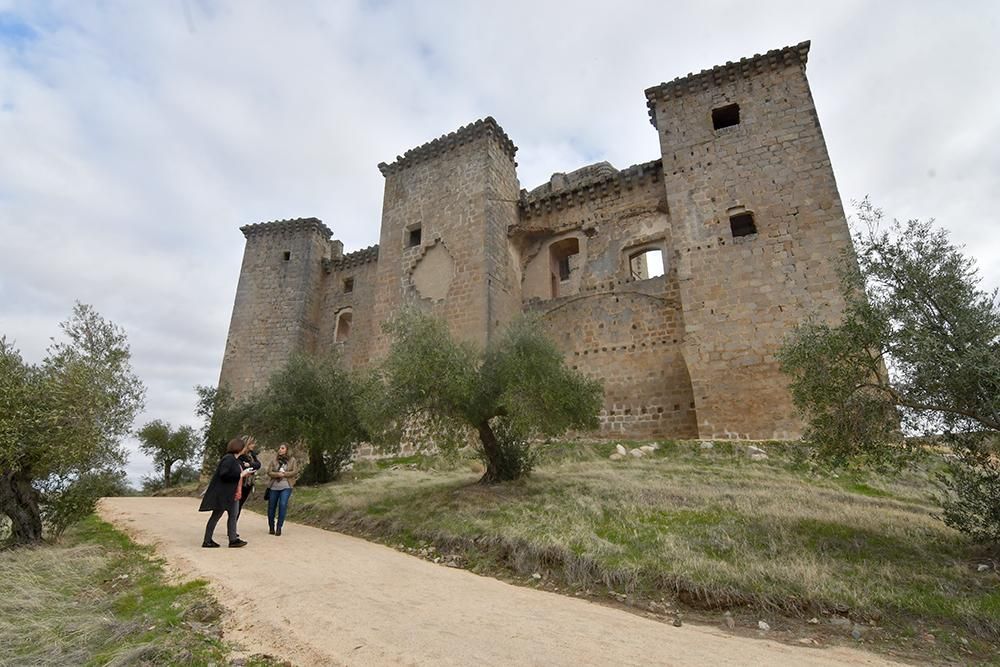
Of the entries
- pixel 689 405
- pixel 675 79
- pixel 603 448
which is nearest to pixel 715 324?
pixel 689 405

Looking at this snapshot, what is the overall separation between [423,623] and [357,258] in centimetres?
2117

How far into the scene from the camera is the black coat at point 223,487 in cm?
601

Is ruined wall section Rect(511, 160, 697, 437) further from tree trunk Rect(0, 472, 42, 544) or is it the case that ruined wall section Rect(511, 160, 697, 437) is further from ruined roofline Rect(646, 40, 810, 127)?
tree trunk Rect(0, 472, 42, 544)

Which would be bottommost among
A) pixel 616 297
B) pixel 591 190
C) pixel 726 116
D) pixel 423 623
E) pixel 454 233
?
pixel 423 623

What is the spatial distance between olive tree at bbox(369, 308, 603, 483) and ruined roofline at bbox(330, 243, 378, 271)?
565 inches

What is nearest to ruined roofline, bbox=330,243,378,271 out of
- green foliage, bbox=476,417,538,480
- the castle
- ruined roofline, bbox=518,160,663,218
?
the castle

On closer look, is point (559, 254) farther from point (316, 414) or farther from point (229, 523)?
point (229, 523)

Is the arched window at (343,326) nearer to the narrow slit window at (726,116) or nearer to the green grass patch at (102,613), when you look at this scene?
the narrow slit window at (726,116)

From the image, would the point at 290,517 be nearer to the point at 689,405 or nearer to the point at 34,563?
the point at 34,563

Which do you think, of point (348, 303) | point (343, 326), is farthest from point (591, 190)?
point (343, 326)

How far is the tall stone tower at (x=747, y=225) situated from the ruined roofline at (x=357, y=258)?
13189 mm

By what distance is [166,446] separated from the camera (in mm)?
23531

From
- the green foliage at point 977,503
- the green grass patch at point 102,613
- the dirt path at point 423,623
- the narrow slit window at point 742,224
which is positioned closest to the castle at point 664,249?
the narrow slit window at point 742,224

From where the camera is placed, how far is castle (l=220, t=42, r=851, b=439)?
12492 millimetres
